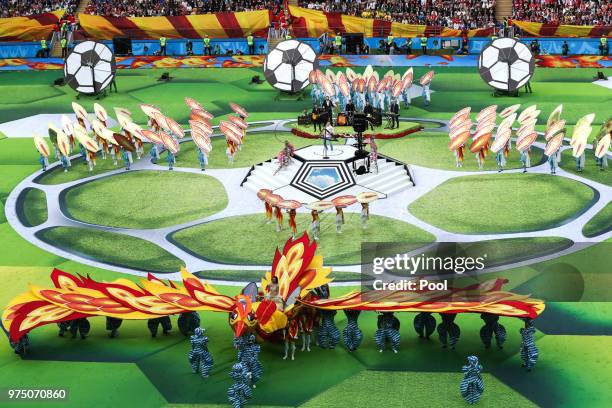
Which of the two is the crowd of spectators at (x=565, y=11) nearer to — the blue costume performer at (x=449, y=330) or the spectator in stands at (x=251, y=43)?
the spectator in stands at (x=251, y=43)

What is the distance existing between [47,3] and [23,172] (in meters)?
36.9

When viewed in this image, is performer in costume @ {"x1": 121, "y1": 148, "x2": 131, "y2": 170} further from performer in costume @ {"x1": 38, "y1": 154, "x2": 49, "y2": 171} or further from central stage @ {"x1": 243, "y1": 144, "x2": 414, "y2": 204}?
central stage @ {"x1": 243, "y1": 144, "x2": 414, "y2": 204}

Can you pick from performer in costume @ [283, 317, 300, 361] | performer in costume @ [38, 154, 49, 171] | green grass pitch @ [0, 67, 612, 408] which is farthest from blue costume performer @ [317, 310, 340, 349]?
performer in costume @ [38, 154, 49, 171]

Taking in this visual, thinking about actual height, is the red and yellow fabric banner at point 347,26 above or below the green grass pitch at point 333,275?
above

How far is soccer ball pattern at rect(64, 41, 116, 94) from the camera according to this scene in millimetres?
53594

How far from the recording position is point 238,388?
2061cm

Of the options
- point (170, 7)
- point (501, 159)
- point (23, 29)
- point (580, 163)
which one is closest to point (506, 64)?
point (501, 159)

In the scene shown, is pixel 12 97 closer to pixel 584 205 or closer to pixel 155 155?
pixel 155 155

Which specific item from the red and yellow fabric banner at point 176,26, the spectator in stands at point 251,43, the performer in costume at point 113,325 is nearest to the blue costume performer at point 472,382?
the performer in costume at point 113,325

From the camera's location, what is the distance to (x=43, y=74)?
62.2m

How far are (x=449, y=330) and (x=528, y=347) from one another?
84.5 inches

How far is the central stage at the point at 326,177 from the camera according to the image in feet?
114

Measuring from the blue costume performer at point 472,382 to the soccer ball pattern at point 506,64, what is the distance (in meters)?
32.9

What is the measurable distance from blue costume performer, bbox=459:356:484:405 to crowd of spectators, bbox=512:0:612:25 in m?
50.9
